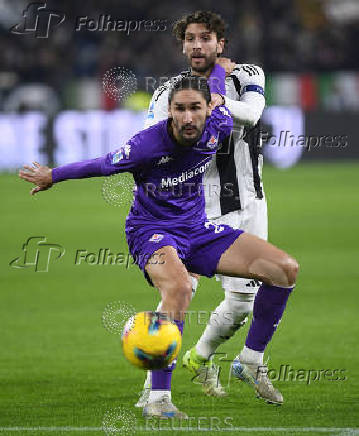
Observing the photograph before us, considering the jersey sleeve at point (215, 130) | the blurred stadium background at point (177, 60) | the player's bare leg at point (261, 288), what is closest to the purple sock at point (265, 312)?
the player's bare leg at point (261, 288)

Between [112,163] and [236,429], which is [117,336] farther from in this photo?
[236,429]

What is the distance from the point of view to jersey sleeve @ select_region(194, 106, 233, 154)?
6.30 m

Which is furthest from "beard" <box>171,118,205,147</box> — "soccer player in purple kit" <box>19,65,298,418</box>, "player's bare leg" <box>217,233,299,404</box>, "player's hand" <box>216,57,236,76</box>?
"player's hand" <box>216,57,236,76</box>

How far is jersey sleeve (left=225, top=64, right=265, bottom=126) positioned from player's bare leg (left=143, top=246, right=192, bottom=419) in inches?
42.7

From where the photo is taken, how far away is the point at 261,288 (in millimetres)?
6629

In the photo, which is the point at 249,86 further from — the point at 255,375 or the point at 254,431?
the point at 254,431

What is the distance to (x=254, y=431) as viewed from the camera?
5.65 metres

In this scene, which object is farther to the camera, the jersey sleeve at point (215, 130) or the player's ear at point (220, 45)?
the player's ear at point (220, 45)

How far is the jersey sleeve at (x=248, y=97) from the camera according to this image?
6.72 metres

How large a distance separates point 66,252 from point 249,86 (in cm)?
747

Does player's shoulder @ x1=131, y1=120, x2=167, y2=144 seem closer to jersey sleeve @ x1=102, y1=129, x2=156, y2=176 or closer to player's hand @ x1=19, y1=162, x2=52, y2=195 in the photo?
jersey sleeve @ x1=102, y1=129, x2=156, y2=176

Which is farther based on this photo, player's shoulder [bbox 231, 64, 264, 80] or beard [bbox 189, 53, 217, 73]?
player's shoulder [bbox 231, 64, 264, 80]

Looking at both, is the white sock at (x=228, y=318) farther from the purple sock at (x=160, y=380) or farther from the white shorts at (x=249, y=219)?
the purple sock at (x=160, y=380)

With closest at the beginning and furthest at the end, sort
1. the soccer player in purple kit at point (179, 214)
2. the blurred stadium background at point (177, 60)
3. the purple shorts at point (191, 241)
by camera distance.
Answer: the soccer player in purple kit at point (179, 214), the purple shorts at point (191, 241), the blurred stadium background at point (177, 60)
